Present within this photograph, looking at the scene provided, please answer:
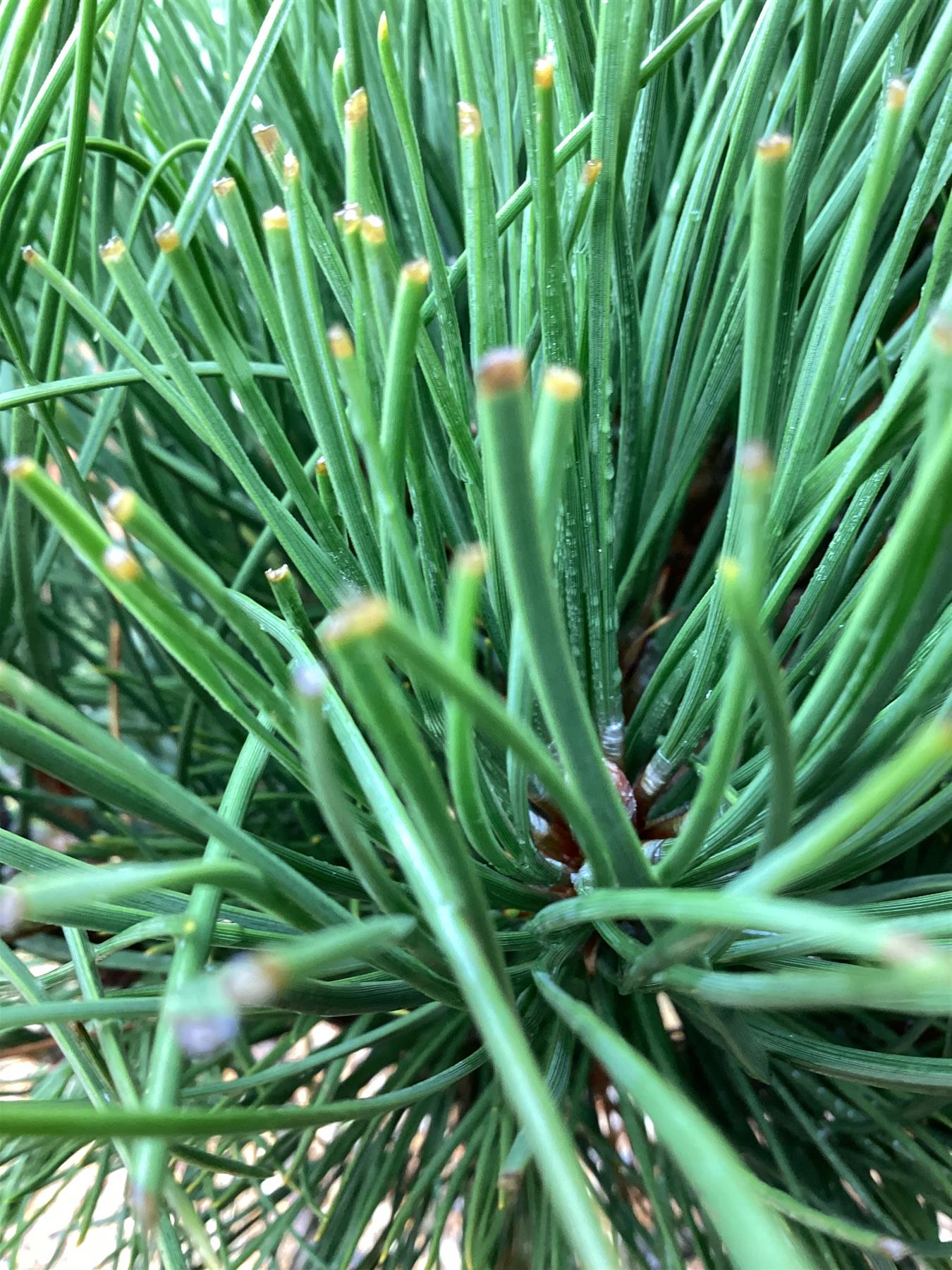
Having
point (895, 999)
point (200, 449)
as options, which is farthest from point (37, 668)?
point (895, 999)

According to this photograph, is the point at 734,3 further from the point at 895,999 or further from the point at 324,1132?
the point at 324,1132

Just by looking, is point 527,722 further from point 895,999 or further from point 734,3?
point 734,3

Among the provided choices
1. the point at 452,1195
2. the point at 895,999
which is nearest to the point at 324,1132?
the point at 452,1195

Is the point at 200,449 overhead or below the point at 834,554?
overhead

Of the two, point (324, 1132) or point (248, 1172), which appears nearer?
point (248, 1172)

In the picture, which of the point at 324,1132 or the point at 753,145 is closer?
the point at 753,145

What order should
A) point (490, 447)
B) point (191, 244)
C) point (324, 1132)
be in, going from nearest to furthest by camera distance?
point (490, 447) → point (191, 244) → point (324, 1132)

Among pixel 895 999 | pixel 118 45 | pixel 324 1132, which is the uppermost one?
pixel 118 45

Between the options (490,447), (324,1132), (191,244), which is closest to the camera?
(490,447)
